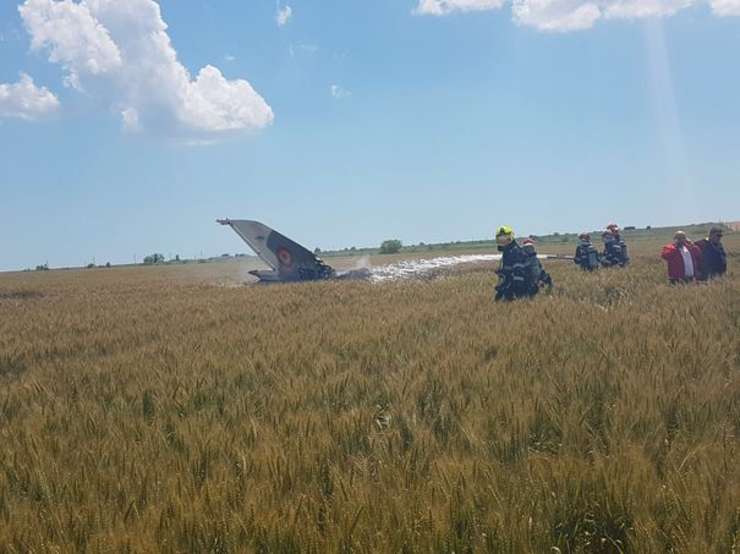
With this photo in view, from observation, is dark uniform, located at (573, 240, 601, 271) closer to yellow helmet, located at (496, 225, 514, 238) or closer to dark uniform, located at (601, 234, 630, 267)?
dark uniform, located at (601, 234, 630, 267)

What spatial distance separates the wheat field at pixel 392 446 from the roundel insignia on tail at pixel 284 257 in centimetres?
2033

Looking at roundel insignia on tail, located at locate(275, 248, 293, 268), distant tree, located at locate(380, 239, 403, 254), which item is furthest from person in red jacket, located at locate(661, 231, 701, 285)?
distant tree, located at locate(380, 239, 403, 254)

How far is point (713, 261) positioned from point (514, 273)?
6.72m

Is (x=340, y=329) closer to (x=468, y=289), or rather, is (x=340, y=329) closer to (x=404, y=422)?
(x=404, y=422)

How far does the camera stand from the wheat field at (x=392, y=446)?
7.88 ft

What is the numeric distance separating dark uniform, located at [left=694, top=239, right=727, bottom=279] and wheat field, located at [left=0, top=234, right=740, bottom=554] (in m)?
9.38

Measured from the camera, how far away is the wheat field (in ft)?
7.88

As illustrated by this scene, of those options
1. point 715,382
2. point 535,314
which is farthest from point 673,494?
point 535,314

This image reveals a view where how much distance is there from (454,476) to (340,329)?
702 centimetres

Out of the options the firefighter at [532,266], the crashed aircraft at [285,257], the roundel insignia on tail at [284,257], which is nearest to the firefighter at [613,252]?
the crashed aircraft at [285,257]

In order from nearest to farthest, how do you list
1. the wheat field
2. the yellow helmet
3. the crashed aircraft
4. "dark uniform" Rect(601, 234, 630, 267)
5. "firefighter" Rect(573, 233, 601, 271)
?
the wheat field
the yellow helmet
"firefighter" Rect(573, 233, 601, 271)
"dark uniform" Rect(601, 234, 630, 267)
the crashed aircraft

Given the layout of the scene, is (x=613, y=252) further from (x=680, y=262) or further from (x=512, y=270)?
(x=512, y=270)

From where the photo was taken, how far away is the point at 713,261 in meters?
16.2

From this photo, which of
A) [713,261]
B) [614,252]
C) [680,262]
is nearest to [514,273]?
[680,262]
